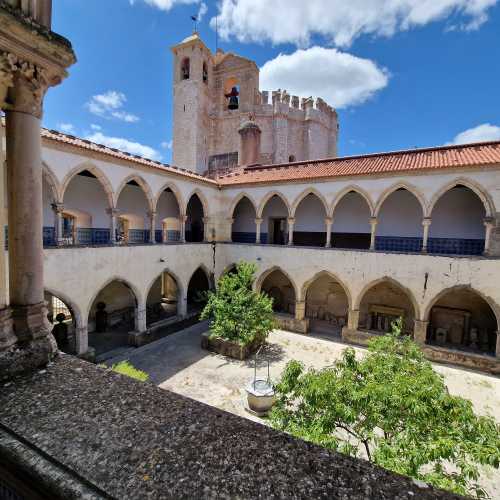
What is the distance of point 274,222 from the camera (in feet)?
54.9

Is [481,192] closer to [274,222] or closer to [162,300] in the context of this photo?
[274,222]

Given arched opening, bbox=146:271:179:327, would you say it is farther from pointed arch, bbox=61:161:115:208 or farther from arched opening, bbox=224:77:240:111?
arched opening, bbox=224:77:240:111

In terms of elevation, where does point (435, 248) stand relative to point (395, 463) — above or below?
above

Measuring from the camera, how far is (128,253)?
36.0ft

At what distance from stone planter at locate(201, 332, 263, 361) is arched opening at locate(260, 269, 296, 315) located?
5470mm

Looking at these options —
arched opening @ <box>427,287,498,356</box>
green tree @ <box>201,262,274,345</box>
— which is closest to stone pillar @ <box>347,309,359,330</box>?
arched opening @ <box>427,287,498,356</box>

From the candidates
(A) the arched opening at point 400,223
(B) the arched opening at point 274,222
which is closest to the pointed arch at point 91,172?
(B) the arched opening at point 274,222

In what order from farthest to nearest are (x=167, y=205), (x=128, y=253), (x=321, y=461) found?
(x=167, y=205)
(x=128, y=253)
(x=321, y=461)

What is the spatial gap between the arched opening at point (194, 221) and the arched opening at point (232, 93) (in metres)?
13.0

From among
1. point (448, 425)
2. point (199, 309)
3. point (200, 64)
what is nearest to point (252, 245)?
point (199, 309)

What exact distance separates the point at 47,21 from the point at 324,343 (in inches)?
490

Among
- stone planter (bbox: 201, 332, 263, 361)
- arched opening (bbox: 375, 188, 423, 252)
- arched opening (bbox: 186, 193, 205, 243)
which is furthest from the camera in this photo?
arched opening (bbox: 186, 193, 205, 243)

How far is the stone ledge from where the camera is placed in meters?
1.18

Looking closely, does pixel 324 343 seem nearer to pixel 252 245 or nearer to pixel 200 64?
pixel 252 245
